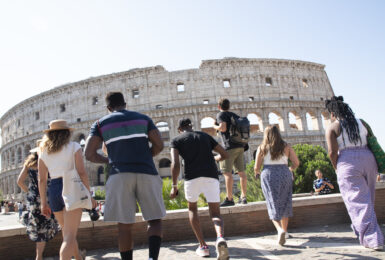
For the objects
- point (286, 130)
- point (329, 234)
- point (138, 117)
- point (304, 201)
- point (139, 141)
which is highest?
point (286, 130)

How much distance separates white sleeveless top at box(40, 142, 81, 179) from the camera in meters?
3.04

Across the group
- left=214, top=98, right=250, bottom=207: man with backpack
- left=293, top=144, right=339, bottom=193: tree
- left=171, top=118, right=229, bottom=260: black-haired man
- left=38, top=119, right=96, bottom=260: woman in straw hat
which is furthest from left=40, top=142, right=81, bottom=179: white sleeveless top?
left=293, top=144, right=339, bottom=193: tree

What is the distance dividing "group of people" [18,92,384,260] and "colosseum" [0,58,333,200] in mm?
24494

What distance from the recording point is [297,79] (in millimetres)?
31984

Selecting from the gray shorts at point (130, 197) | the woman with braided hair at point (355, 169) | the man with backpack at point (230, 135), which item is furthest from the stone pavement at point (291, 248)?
the gray shorts at point (130, 197)

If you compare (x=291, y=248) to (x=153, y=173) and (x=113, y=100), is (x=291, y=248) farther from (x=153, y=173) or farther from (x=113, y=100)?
(x=113, y=100)

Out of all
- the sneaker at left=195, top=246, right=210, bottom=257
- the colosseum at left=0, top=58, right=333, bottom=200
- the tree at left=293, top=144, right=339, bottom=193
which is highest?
the colosseum at left=0, top=58, right=333, bottom=200

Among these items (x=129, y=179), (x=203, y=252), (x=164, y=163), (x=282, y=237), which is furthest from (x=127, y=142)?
(x=164, y=163)

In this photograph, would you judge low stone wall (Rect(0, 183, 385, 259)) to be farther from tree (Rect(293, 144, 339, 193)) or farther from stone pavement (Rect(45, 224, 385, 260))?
tree (Rect(293, 144, 339, 193))

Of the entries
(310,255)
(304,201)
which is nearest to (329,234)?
(304,201)

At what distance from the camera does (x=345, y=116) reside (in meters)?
3.68

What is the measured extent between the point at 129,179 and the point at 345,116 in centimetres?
284

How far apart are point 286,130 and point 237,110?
18.6 ft

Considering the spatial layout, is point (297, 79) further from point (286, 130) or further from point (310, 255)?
point (310, 255)
